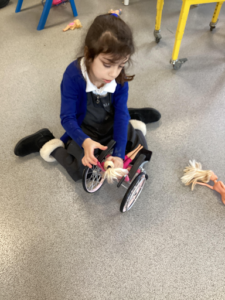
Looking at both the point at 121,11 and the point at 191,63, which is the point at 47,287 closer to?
the point at 191,63

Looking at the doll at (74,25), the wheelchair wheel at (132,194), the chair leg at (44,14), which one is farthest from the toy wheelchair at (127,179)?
the chair leg at (44,14)

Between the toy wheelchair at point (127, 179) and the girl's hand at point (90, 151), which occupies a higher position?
the girl's hand at point (90, 151)

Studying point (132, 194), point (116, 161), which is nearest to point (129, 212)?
point (132, 194)

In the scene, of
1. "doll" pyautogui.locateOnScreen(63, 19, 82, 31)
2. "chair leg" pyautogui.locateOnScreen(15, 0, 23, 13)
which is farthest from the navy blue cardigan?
"chair leg" pyautogui.locateOnScreen(15, 0, 23, 13)

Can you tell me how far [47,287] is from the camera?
75 cm

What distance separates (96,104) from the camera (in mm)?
805

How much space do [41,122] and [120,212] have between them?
64cm

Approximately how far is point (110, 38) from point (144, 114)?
1.86ft

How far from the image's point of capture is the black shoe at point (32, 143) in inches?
38.6

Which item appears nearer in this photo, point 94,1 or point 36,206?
point 36,206

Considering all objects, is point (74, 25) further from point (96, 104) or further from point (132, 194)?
point (132, 194)

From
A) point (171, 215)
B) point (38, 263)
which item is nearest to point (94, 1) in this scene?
point (171, 215)

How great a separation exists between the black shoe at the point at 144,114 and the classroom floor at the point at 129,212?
5 cm

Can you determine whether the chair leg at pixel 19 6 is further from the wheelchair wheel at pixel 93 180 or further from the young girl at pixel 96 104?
the wheelchair wheel at pixel 93 180
